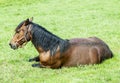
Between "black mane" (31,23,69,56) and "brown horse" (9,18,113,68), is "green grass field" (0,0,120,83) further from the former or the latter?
"black mane" (31,23,69,56)

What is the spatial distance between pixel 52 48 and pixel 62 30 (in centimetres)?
643

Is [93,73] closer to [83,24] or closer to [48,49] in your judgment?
[48,49]

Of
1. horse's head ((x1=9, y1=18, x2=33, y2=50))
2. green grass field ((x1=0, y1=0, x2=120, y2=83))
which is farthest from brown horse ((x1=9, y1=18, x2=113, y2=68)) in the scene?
green grass field ((x1=0, y1=0, x2=120, y2=83))

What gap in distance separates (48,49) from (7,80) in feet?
4.88

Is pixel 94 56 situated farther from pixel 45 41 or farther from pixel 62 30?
pixel 62 30

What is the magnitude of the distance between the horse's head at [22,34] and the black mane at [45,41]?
0.14 metres

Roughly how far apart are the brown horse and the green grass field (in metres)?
0.24

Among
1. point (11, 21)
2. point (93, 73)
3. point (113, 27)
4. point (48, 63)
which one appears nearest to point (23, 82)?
point (48, 63)

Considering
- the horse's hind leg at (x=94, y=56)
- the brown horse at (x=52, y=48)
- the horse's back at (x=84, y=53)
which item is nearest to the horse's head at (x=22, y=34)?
the brown horse at (x=52, y=48)

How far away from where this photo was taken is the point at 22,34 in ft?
33.4

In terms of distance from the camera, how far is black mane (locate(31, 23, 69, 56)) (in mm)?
10094

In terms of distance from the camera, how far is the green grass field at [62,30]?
9398 mm

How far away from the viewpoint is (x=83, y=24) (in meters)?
17.7

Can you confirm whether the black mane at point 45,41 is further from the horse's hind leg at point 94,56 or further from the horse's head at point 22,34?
the horse's hind leg at point 94,56
